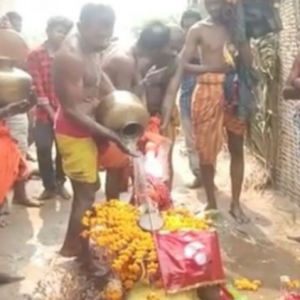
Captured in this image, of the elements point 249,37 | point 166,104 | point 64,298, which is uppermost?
point 249,37

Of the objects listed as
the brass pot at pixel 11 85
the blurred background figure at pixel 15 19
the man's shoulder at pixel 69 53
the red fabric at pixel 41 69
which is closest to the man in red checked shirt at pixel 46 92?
the red fabric at pixel 41 69

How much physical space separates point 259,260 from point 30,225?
6.21 ft

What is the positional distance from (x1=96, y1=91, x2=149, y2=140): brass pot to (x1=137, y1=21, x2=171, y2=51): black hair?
0.73 meters

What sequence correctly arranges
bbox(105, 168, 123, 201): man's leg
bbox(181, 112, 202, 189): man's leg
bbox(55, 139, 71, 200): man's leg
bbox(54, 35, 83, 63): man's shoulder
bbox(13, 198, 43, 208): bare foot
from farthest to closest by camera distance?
bbox(181, 112, 202, 189): man's leg < bbox(55, 139, 71, 200): man's leg < bbox(13, 198, 43, 208): bare foot < bbox(105, 168, 123, 201): man's leg < bbox(54, 35, 83, 63): man's shoulder

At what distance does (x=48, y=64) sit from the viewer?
20.7 ft

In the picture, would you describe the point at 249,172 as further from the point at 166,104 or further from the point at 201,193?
the point at 166,104

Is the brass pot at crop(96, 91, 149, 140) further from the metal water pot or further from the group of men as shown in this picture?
the metal water pot

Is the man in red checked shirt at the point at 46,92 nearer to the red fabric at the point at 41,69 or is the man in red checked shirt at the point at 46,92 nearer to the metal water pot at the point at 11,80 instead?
the red fabric at the point at 41,69

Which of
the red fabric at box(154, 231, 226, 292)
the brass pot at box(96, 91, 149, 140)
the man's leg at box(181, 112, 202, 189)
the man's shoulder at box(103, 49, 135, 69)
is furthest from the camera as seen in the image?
the man's leg at box(181, 112, 202, 189)

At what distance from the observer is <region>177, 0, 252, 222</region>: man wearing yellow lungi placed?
554cm

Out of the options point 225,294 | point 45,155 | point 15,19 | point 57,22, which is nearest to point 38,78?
point 57,22

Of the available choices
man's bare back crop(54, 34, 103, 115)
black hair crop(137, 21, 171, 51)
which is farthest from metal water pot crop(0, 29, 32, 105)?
black hair crop(137, 21, 171, 51)

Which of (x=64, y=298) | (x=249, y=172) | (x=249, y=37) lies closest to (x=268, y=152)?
(x=249, y=172)

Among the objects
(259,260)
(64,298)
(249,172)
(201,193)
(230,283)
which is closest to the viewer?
(64,298)
